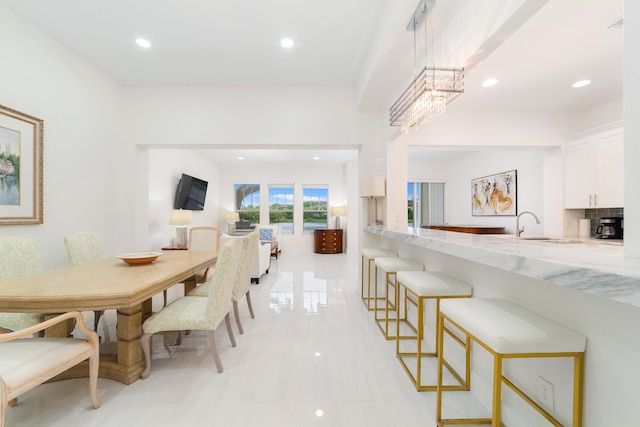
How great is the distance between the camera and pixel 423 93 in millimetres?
2150

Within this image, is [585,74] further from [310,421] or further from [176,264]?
[176,264]

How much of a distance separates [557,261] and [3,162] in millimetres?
4014

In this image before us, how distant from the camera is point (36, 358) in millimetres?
1382

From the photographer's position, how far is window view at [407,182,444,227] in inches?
316

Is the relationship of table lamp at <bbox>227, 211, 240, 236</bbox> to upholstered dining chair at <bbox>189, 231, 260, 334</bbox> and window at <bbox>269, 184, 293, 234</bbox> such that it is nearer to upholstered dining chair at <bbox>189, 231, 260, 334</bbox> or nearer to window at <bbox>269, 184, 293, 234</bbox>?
window at <bbox>269, 184, 293, 234</bbox>

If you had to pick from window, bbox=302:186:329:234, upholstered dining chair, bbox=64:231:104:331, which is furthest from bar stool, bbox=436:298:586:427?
window, bbox=302:186:329:234

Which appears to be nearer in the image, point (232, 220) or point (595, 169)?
point (595, 169)

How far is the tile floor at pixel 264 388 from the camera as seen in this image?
157cm

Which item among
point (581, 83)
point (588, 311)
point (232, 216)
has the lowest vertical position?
point (588, 311)

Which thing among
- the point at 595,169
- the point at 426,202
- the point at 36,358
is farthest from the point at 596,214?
the point at 36,358

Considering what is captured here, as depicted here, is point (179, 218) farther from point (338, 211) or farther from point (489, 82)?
point (489, 82)

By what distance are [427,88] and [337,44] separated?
150 centimetres

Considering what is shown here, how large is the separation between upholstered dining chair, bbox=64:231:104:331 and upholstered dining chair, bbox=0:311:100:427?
1.10 meters

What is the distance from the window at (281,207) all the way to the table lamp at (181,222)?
359 cm
